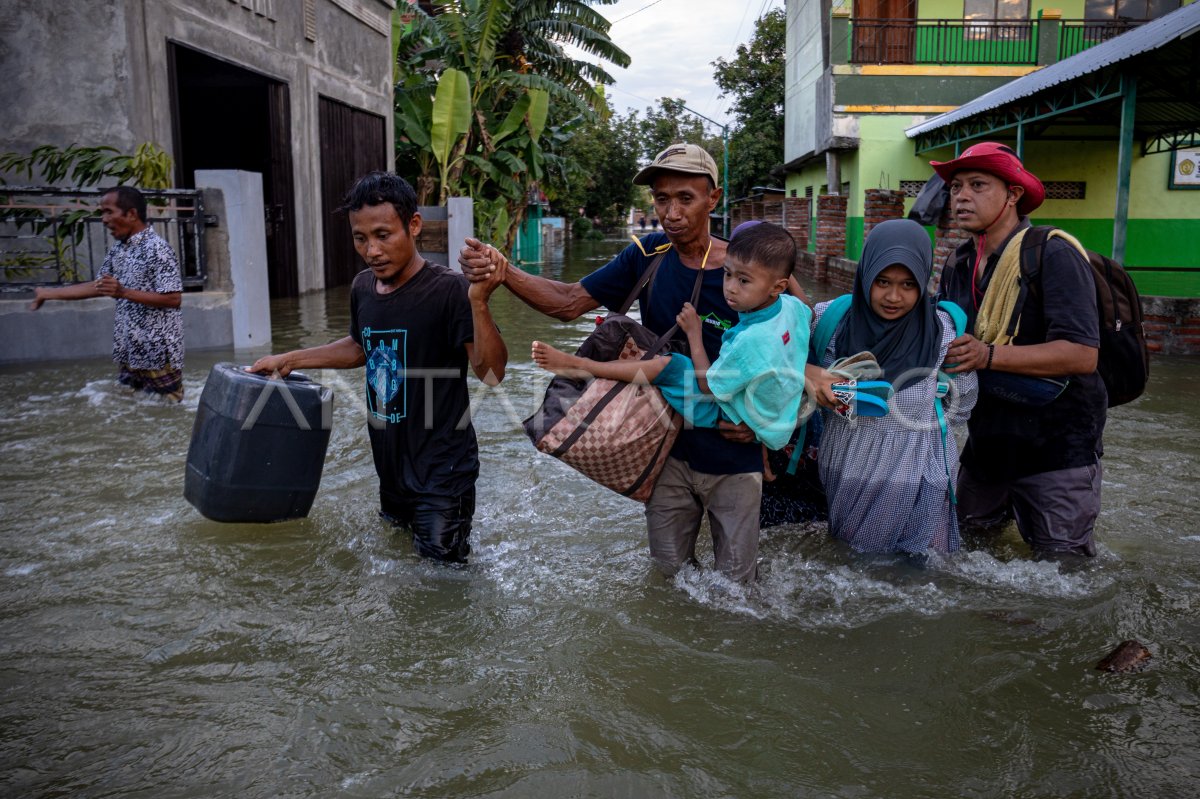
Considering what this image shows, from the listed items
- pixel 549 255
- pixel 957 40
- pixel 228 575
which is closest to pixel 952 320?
pixel 228 575

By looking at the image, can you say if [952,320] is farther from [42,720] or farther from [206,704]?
[42,720]

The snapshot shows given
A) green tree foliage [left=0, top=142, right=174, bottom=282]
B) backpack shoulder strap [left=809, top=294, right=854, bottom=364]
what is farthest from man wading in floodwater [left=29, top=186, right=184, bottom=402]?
backpack shoulder strap [left=809, top=294, right=854, bottom=364]

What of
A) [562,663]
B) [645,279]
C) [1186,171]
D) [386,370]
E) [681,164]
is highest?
[1186,171]

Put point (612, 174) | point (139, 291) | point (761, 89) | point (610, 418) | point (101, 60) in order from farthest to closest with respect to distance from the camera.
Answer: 1. point (612, 174)
2. point (761, 89)
3. point (101, 60)
4. point (139, 291)
5. point (610, 418)

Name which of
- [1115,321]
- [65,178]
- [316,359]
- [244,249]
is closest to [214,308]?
[244,249]

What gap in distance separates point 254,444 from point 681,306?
1.80 m

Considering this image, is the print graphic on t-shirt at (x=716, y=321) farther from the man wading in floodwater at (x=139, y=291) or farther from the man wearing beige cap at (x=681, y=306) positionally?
the man wading in floodwater at (x=139, y=291)

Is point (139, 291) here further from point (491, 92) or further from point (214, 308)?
point (491, 92)

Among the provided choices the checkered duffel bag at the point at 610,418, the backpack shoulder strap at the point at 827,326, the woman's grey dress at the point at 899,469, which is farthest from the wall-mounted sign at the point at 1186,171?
the checkered duffel bag at the point at 610,418

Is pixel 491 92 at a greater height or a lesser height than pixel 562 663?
greater

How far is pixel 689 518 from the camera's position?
4.00m

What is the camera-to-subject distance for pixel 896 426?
396 centimetres

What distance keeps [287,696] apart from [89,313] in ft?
24.9

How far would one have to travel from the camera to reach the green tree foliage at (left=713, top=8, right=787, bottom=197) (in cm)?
3531
